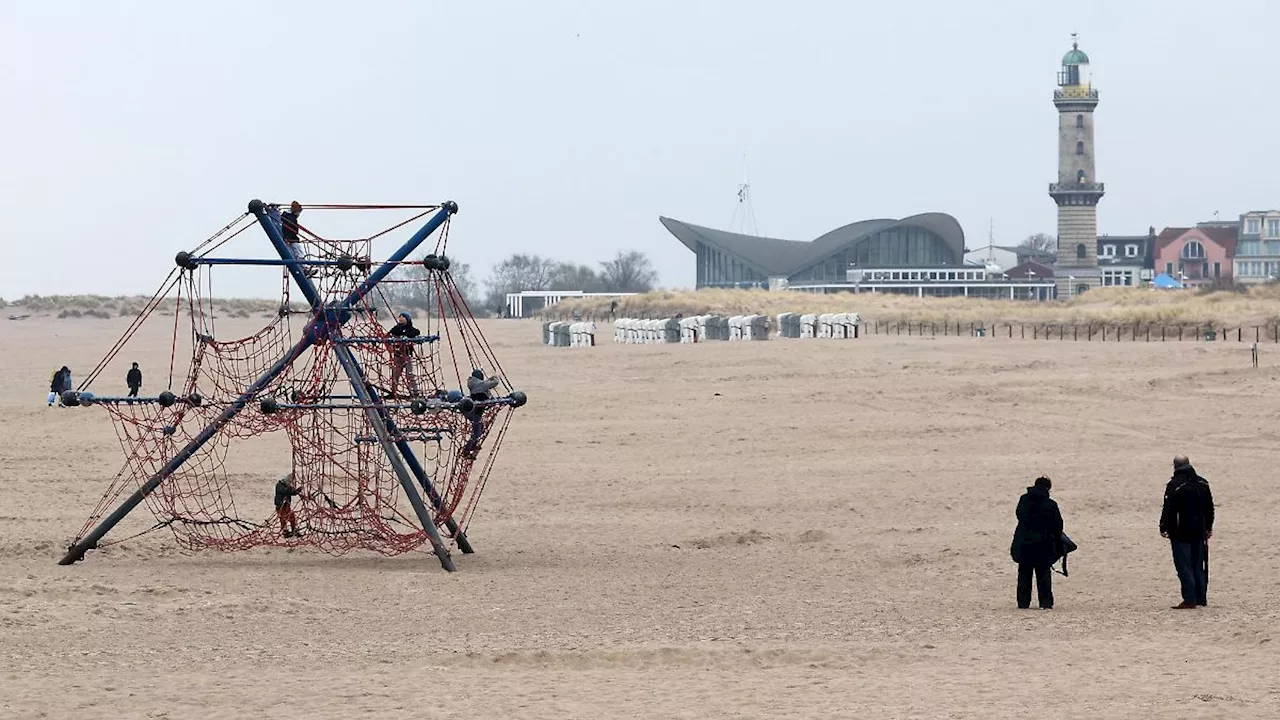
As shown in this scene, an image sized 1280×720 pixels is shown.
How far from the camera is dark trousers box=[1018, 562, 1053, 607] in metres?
14.1

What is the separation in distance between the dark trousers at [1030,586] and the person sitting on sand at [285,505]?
7.02 metres

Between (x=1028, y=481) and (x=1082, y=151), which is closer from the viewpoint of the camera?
(x=1028, y=481)

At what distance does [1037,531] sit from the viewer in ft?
45.8

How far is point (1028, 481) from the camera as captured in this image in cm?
2242

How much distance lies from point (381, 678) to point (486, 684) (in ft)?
2.28

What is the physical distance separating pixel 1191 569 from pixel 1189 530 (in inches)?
11.7

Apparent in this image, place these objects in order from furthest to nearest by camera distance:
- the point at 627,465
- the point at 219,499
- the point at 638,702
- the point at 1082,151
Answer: the point at 1082,151, the point at 627,465, the point at 219,499, the point at 638,702

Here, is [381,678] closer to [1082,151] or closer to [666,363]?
[666,363]

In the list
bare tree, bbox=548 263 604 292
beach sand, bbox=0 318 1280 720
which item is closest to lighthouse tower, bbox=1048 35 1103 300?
bare tree, bbox=548 263 604 292

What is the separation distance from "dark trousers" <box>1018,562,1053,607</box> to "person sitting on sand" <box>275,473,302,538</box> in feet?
23.0

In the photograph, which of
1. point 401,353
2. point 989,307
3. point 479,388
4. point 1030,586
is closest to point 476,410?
point 479,388

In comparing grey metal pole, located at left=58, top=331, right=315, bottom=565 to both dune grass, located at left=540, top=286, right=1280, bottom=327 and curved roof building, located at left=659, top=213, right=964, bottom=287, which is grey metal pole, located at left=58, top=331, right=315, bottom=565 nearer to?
dune grass, located at left=540, top=286, right=1280, bottom=327

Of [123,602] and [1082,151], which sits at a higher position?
[1082,151]

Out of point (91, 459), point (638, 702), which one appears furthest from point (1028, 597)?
point (91, 459)
